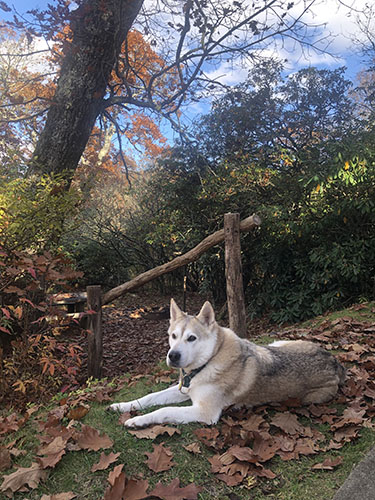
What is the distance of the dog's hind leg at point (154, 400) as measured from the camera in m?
3.54

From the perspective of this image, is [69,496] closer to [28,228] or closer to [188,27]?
[28,228]

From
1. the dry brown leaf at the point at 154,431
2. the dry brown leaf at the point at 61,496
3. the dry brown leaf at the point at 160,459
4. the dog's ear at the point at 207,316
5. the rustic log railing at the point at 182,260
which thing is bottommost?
the dry brown leaf at the point at 160,459

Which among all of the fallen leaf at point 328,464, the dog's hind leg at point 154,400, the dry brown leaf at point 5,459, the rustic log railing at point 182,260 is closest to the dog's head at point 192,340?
the dog's hind leg at point 154,400

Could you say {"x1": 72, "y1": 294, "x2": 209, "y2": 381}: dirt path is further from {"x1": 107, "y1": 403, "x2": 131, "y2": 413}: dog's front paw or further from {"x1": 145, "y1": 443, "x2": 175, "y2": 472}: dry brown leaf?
{"x1": 145, "y1": 443, "x2": 175, "y2": 472}: dry brown leaf

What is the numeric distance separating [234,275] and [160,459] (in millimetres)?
3556

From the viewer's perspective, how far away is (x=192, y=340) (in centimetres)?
340

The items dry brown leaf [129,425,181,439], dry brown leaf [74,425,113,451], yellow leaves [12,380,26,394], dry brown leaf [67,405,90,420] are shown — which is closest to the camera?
dry brown leaf [74,425,113,451]

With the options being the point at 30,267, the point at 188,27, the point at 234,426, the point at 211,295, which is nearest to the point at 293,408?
the point at 234,426

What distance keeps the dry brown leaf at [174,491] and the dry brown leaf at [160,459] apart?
188 mm

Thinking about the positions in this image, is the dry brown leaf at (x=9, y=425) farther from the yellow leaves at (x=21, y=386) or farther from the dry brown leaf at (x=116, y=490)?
the dry brown leaf at (x=116, y=490)

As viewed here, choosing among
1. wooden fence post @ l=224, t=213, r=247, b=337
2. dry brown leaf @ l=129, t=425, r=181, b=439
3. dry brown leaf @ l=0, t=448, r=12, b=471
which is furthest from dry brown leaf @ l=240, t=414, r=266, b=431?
wooden fence post @ l=224, t=213, r=247, b=337

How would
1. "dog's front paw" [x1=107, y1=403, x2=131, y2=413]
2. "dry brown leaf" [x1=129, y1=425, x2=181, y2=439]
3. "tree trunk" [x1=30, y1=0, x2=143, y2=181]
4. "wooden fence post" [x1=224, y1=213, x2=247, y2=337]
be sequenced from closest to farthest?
"dry brown leaf" [x1=129, y1=425, x2=181, y2=439], "dog's front paw" [x1=107, y1=403, x2=131, y2=413], "wooden fence post" [x1=224, y1=213, x2=247, y2=337], "tree trunk" [x1=30, y1=0, x2=143, y2=181]

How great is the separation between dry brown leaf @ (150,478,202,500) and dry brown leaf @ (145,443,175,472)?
0.62 ft

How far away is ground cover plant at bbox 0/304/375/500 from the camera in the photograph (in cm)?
248
